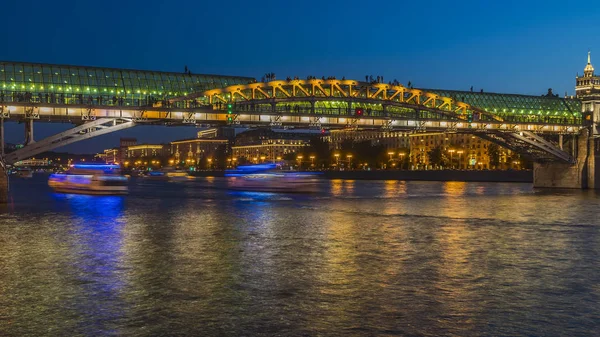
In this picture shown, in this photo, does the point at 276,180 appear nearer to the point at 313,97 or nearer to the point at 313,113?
the point at 313,113

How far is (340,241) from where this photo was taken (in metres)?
19.5

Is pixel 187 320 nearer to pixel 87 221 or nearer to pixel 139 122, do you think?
pixel 87 221

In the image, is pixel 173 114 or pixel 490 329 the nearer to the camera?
pixel 490 329

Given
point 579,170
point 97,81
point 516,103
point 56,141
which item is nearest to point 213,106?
point 97,81

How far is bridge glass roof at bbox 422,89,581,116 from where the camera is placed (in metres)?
81.0

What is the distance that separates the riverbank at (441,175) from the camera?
306 ft

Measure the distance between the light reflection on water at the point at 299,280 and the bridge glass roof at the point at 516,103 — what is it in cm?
5875

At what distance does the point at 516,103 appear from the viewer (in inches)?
3314

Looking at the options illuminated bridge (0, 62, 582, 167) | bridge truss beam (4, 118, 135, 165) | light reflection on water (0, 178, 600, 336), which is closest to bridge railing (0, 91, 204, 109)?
illuminated bridge (0, 62, 582, 167)

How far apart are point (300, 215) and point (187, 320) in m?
22.0

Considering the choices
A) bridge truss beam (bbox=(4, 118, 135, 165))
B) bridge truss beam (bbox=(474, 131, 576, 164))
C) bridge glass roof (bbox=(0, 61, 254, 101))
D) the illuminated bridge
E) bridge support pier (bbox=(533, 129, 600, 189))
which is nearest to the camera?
bridge truss beam (bbox=(4, 118, 135, 165))

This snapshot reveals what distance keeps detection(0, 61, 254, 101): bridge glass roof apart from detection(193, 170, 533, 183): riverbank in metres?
45.8

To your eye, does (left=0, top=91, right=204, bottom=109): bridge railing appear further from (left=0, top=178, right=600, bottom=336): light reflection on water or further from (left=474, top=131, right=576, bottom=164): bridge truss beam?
(left=474, top=131, right=576, bottom=164): bridge truss beam

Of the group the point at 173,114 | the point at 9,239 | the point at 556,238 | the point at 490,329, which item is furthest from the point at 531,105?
the point at 490,329
